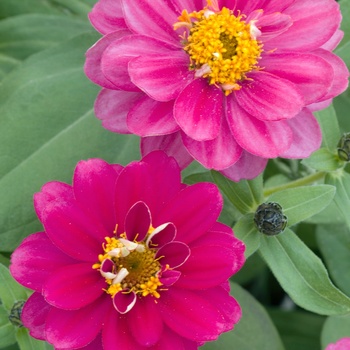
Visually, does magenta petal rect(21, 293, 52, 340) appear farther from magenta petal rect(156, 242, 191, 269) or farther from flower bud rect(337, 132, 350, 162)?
flower bud rect(337, 132, 350, 162)

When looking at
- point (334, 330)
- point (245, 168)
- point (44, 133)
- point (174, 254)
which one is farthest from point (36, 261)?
point (334, 330)

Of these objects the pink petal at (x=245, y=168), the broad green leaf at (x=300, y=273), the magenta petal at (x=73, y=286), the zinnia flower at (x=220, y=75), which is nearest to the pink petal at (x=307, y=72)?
the zinnia flower at (x=220, y=75)

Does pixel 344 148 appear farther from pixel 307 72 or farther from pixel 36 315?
pixel 36 315

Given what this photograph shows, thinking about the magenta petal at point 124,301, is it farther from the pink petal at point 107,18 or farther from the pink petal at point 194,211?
the pink petal at point 107,18

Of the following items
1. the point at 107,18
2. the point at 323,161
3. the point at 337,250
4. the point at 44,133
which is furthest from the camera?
the point at 337,250

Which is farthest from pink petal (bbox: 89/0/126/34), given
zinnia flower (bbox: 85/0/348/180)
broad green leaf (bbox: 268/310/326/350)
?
broad green leaf (bbox: 268/310/326/350)

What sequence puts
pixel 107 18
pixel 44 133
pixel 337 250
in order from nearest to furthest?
1. pixel 107 18
2. pixel 44 133
3. pixel 337 250

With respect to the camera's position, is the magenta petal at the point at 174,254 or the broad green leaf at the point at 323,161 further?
the broad green leaf at the point at 323,161
